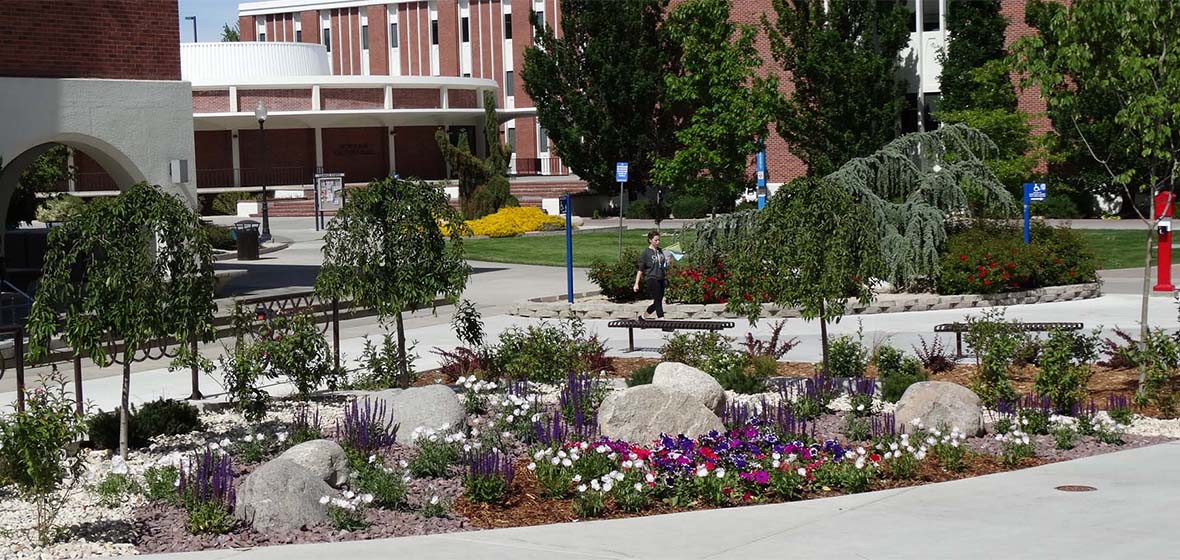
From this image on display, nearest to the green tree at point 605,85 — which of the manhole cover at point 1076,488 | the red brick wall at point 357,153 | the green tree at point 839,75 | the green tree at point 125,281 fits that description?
the green tree at point 839,75

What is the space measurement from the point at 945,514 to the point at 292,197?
2341 inches

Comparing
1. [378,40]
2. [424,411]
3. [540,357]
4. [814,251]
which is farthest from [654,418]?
[378,40]

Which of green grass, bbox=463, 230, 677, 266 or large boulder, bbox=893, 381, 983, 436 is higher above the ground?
green grass, bbox=463, 230, 677, 266

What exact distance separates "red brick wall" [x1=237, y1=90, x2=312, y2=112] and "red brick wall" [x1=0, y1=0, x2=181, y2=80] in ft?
141

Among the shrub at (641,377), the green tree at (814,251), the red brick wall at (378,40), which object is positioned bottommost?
the shrub at (641,377)

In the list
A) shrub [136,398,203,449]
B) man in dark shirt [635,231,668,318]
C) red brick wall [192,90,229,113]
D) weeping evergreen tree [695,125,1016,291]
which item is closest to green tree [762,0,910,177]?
weeping evergreen tree [695,125,1016,291]

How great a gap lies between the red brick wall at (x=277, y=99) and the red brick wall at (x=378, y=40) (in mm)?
14262

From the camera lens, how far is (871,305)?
2314cm

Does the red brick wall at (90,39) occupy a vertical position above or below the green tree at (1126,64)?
above

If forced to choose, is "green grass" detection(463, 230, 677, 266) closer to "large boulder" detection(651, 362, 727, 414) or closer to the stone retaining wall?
the stone retaining wall

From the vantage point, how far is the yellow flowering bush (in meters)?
47.0

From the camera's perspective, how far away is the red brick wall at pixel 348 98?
67500 millimetres

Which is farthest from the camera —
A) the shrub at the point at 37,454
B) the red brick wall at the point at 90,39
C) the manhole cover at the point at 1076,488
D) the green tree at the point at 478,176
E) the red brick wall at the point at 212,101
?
the red brick wall at the point at 212,101

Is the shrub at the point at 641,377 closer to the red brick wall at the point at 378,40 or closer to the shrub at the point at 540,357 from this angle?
the shrub at the point at 540,357
